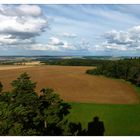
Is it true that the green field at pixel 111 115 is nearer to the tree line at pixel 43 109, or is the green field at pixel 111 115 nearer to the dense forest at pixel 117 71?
the tree line at pixel 43 109

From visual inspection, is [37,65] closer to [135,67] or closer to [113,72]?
[113,72]

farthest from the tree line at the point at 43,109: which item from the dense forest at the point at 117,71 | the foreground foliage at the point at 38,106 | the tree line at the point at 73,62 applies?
the dense forest at the point at 117,71

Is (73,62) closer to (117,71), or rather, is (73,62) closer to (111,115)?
(111,115)

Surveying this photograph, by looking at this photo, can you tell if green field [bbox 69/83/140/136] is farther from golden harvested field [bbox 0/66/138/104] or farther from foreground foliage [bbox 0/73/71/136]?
foreground foliage [bbox 0/73/71/136]

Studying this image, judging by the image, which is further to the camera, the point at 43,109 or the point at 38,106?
the point at 43,109

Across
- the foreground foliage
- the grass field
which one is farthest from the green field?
the foreground foliage

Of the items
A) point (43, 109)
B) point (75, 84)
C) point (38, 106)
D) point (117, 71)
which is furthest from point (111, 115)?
point (117, 71)

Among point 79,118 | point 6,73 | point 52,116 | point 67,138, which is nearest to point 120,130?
point 79,118
